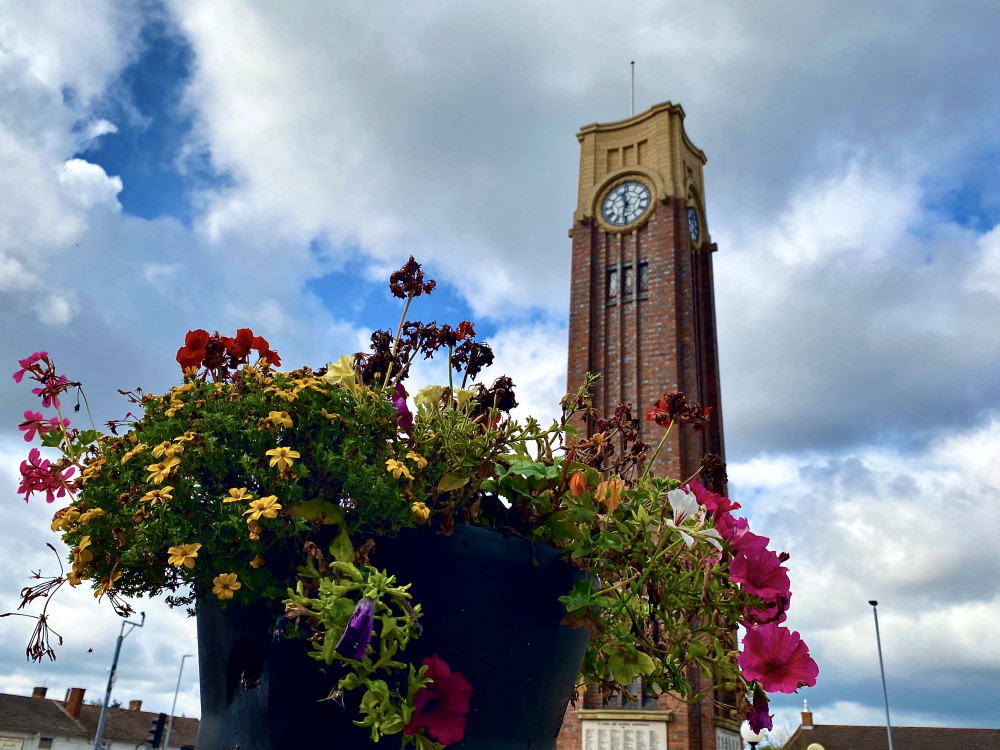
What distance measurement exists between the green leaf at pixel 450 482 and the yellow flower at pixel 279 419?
9.6 inches

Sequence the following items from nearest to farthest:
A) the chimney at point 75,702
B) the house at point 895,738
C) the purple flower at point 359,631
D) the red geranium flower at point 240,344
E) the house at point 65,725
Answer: the purple flower at point 359,631
the red geranium flower at point 240,344
the house at point 895,738
the house at point 65,725
the chimney at point 75,702

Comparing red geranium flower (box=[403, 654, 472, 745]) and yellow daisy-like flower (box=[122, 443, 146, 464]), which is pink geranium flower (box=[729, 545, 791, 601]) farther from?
yellow daisy-like flower (box=[122, 443, 146, 464])

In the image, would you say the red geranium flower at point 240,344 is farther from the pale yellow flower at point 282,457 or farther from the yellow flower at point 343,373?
the pale yellow flower at point 282,457

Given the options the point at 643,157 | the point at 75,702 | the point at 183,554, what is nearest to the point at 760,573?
the point at 183,554

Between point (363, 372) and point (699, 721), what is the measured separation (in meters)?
16.8

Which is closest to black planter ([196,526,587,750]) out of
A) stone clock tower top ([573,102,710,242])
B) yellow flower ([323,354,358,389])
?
yellow flower ([323,354,358,389])

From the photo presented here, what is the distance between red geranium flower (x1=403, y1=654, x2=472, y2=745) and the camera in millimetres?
1035

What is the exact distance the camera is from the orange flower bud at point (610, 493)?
1200mm

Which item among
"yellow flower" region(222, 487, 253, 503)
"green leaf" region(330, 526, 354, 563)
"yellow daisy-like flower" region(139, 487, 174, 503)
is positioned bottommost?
"green leaf" region(330, 526, 354, 563)

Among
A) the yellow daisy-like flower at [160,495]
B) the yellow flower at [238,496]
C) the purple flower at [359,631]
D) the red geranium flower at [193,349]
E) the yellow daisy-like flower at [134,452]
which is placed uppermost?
the red geranium flower at [193,349]

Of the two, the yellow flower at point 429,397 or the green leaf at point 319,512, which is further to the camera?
the yellow flower at point 429,397

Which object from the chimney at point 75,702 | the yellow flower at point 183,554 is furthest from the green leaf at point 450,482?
the chimney at point 75,702

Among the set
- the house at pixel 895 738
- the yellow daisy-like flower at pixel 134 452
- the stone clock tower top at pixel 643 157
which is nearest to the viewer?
the yellow daisy-like flower at pixel 134 452

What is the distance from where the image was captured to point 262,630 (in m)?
1.15
